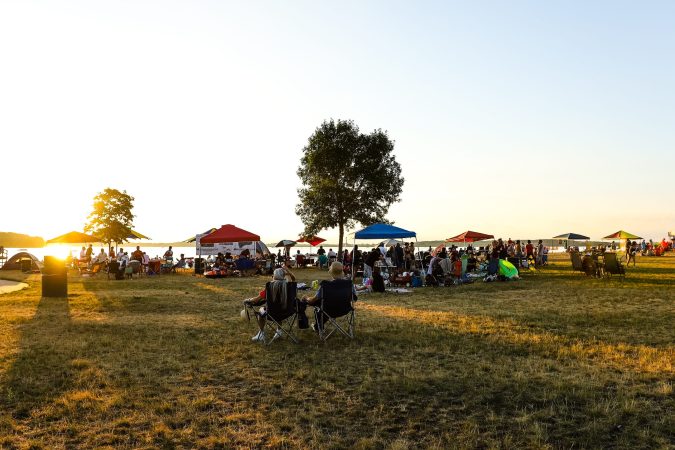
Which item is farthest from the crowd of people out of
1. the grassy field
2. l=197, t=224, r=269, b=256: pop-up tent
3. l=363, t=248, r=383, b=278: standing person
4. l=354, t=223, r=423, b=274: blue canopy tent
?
the grassy field

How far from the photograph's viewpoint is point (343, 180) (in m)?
39.0

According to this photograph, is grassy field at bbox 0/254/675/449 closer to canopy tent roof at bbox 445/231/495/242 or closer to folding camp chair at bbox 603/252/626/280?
folding camp chair at bbox 603/252/626/280

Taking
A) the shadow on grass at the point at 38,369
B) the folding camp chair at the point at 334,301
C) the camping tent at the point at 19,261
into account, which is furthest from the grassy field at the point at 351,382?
the camping tent at the point at 19,261

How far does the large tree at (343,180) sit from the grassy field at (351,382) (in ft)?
93.9

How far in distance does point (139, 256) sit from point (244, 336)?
19.9 metres

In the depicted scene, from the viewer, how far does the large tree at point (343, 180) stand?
128 ft

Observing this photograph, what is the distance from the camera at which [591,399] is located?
488 cm

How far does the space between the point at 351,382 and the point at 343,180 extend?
3384cm

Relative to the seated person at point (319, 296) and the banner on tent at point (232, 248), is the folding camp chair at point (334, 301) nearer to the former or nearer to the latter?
the seated person at point (319, 296)

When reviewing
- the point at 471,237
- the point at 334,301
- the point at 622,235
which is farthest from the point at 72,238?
the point at 622,235

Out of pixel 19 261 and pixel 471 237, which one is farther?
pixel 19 261

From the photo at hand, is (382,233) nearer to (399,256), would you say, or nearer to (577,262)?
(399,256)

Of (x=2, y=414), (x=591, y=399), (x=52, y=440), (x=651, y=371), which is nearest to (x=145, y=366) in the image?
(x=2, y=414)

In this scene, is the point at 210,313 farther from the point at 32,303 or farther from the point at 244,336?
the point at 32,303
